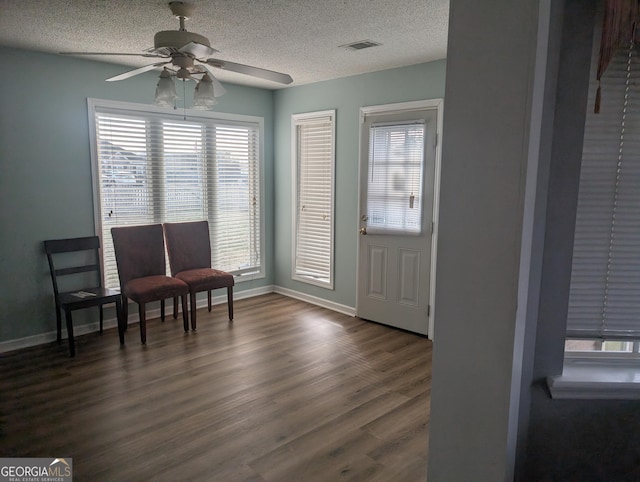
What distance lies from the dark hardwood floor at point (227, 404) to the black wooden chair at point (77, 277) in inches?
15.3

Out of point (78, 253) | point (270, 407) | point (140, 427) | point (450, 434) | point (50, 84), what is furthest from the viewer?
point (78, 253)

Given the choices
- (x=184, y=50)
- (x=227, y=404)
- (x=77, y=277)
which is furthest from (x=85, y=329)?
(x=184, y=50)

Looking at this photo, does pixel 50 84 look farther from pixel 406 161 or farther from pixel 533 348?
pixel 533 348

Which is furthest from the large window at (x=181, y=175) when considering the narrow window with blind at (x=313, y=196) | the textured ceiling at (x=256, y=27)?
the textured ceiling at (x=256, y=27)

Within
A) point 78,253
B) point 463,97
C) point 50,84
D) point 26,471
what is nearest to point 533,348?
point 463,97

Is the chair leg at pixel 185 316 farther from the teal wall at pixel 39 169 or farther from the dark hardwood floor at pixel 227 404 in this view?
the teal wall at pixel 39 169

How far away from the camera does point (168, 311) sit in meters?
4.69

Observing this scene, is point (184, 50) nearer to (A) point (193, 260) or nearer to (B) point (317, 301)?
(A) point (193, 260)

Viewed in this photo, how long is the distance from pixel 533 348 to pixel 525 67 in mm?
964

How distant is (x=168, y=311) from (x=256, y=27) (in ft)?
9.95

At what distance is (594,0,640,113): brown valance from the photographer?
4.50 ft

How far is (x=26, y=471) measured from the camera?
2215mm

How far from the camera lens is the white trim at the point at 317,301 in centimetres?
483

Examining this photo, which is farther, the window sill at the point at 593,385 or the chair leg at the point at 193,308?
the chair leg at the point at 193,308
